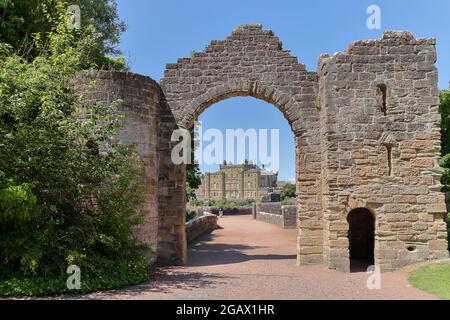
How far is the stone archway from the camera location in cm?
1245

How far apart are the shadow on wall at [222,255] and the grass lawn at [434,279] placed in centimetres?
415

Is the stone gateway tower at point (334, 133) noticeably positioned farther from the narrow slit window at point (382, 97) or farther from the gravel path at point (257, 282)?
A: the gravel path at point (257, 282)

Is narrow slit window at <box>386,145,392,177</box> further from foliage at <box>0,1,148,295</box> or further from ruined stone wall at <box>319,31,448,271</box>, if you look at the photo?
foliage at <box>0,1,148,295</box>

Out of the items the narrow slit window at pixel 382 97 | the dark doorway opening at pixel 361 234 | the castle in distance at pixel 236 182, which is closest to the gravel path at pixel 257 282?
the dark doorway opening at pixel 361 234

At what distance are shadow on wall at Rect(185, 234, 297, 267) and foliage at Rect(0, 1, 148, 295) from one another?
3.73m

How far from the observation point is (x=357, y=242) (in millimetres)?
14180

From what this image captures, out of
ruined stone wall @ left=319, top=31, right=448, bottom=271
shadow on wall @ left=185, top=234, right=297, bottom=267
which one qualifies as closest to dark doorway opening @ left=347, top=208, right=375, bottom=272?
shadow on wall @ left=185, top=234, right=297, bottom=267

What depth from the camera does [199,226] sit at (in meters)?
23.4

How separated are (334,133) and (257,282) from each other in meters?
4.25

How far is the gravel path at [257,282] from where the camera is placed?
821 centimetres
